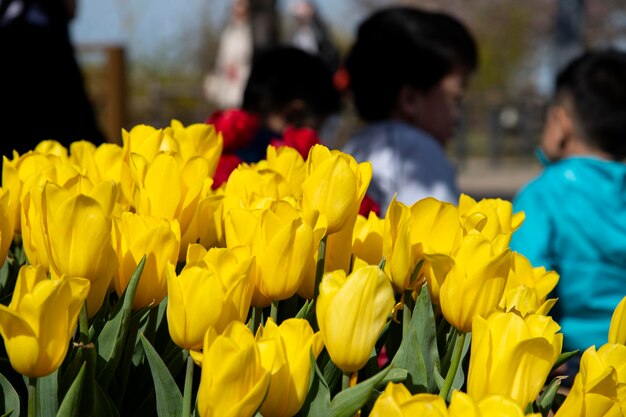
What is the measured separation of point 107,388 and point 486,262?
0.35 metres

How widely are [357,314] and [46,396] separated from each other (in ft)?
0.87

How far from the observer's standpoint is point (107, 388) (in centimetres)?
85

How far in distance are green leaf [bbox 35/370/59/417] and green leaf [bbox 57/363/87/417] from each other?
0.02 metres

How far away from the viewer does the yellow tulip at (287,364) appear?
734mm

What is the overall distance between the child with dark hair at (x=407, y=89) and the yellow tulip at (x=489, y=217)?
2489mm

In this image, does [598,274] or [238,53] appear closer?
[598,274]

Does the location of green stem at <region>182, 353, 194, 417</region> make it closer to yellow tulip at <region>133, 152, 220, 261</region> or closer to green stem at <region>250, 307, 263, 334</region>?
green stem at <region>250, 307, 263, 334</region>

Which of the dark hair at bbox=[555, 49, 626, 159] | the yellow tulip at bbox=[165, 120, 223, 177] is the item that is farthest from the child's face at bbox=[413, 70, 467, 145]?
the yellow tulip at bbox=[165, 120, 223, 177]

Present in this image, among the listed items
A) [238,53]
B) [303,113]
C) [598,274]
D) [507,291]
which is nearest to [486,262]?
[507,291]

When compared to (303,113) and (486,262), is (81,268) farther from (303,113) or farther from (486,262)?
(303,113)

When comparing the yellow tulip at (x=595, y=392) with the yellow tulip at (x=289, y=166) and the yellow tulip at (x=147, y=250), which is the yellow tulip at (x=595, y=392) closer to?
the yellow tulip at (x=147, y=250)

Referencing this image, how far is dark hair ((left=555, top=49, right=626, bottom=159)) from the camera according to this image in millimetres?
3506

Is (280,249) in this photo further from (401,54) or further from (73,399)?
(401,54)

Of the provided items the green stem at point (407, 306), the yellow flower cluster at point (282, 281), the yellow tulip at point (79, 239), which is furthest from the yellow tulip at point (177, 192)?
the green stem at point (407, 306)
